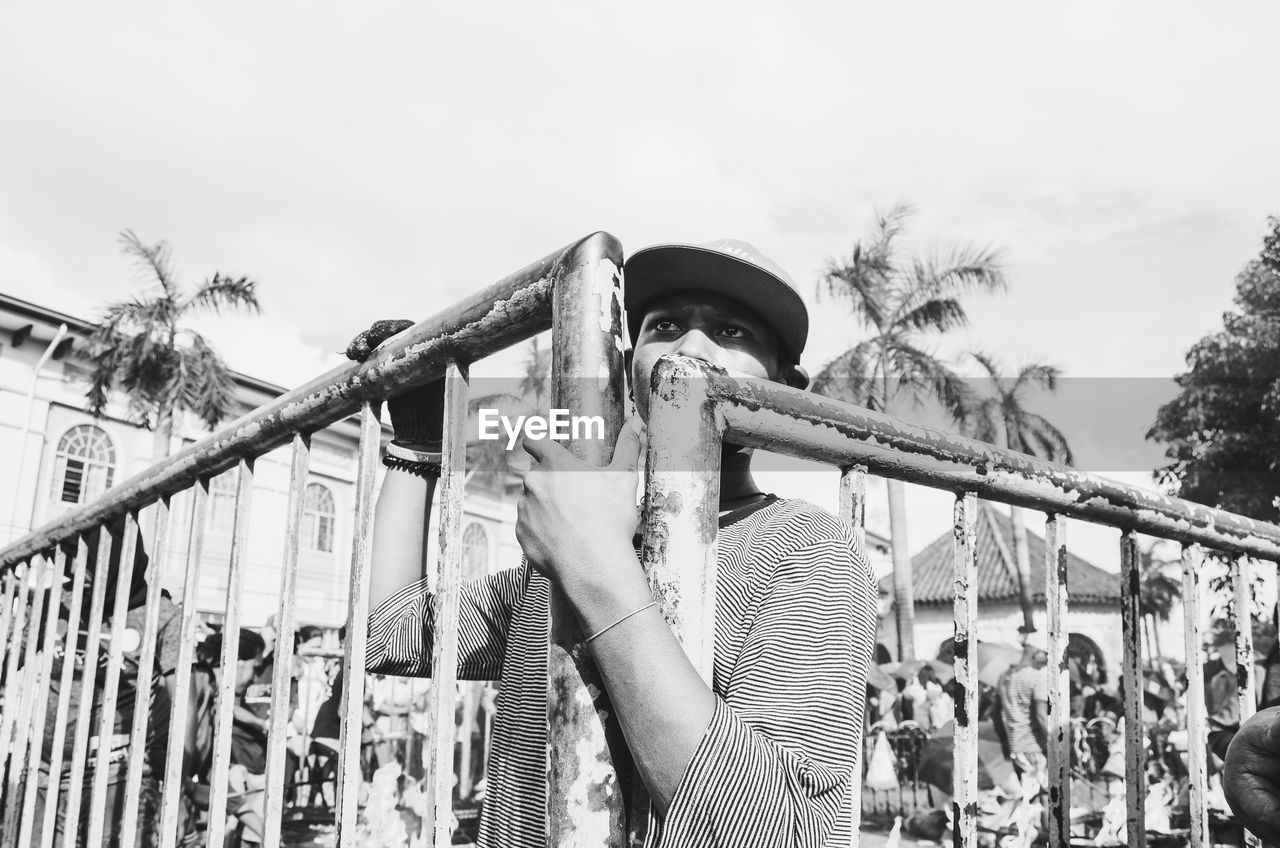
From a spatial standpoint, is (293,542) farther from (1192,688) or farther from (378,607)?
(1192,688)

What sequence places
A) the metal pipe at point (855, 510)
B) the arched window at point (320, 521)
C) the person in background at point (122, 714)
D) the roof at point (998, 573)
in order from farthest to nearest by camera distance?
the roof at point (998, 573) < the arched window at point (320, 521) < the person in background at point (122, 714) < the metal pipe at point (855, 510)

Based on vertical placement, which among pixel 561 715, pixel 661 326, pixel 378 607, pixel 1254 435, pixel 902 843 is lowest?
pixel 902 843

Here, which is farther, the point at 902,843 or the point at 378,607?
the point at 902,843

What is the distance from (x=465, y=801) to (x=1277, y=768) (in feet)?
21.8

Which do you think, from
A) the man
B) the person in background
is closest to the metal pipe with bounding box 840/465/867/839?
the person in background

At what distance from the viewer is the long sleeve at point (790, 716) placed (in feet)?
2.99

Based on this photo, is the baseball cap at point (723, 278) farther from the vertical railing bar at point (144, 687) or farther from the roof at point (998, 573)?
the roof at point (998, 573)

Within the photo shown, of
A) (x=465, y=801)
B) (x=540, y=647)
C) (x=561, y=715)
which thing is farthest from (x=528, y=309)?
(x=465, y=801)

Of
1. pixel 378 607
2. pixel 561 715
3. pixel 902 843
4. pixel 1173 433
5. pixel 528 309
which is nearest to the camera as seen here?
pixel 561 715

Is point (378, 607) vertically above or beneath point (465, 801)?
above

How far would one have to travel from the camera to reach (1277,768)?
1.18 meters

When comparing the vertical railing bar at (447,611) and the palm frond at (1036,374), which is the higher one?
the palm frond at (1036,374)

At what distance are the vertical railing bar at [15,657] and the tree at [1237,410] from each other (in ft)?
56.3

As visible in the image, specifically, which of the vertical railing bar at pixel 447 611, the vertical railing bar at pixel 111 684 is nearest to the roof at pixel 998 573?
the vertical railing bar at pixel 111 684
